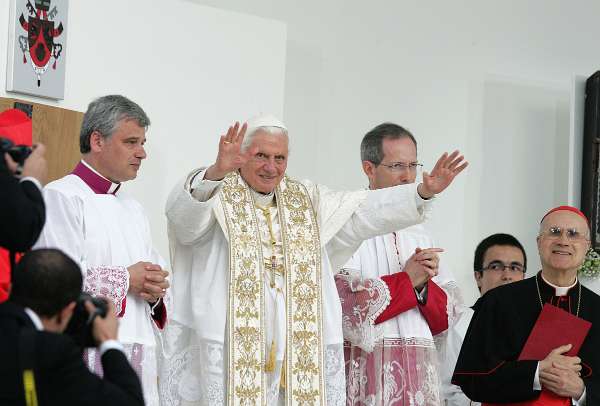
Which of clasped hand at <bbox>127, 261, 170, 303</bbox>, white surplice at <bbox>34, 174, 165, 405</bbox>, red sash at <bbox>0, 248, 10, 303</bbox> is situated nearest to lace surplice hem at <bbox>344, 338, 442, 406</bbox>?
white surplice at <bbox>34, 174, 165, 405</bbox>

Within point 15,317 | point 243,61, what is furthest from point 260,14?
point 15,317

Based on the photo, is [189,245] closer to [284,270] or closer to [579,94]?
[284,270]

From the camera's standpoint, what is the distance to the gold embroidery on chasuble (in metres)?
5.24

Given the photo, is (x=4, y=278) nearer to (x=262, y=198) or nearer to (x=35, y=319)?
(x=35, y=319)

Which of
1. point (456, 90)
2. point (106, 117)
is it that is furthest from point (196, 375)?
point (456, 90)

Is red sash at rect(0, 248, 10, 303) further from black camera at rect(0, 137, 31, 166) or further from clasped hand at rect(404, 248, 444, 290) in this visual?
clasped hand at rect(404, 248, 444, 290)

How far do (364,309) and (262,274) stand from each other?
0.72 m

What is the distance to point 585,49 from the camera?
A: 9414 mm

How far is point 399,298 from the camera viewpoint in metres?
5.86

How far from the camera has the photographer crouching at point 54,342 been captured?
3074mm

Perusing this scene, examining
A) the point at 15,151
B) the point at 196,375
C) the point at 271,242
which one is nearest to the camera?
the point at 15,151

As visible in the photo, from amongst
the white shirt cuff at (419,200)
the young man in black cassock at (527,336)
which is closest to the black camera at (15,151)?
the white shirt cuff at (419,200)

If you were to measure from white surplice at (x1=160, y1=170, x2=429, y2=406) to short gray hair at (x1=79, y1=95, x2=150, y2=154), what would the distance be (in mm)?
401

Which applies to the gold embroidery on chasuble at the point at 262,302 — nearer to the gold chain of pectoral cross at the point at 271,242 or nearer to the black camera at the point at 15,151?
the gold chain of pectoral cross at the point at 271,242
